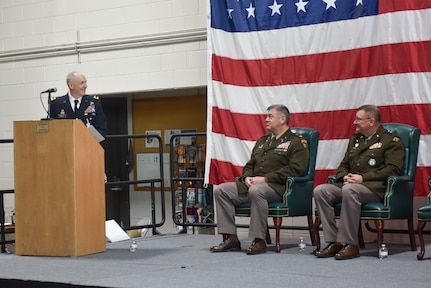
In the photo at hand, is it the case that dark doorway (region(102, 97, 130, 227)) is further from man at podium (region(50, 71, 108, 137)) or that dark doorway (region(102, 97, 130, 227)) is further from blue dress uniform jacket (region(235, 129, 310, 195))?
blue dress uniform jacket (region(235, 129, 310, 195))

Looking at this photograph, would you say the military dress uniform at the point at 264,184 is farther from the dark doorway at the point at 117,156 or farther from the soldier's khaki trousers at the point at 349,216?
the dark doorway at the point at 117,156

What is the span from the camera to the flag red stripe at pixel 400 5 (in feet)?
19.4

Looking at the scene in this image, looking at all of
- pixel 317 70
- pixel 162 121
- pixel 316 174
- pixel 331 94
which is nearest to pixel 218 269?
pixel 316 174

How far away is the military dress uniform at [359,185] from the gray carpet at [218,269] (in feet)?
0.74

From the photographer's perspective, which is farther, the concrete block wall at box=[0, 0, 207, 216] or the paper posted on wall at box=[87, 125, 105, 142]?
the concrete block wall at box=[0, 0, 207, 216]

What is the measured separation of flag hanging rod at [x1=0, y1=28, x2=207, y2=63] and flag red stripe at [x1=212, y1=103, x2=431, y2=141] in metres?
1.17

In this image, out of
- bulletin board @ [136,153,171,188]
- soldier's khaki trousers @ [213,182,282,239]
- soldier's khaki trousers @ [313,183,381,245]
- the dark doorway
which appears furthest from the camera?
the dark doorway

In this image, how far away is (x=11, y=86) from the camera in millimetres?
9133

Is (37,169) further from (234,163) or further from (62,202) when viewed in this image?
(234,163)

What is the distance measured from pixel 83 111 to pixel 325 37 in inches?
77.9

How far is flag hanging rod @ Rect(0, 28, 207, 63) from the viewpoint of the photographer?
7.83m

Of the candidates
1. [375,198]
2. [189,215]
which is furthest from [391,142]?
[189,215]

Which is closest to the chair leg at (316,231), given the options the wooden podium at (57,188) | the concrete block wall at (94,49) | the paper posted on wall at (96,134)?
the wooden podium at (57,188)

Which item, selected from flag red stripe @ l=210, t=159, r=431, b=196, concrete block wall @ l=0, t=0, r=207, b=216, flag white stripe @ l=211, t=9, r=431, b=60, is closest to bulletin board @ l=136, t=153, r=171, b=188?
concrete block wall @ l=0, t=0, r=207, b=216
